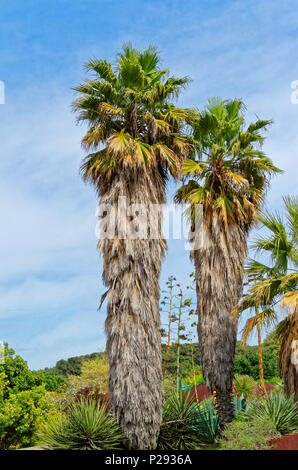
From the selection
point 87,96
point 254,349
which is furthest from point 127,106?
point 254,349

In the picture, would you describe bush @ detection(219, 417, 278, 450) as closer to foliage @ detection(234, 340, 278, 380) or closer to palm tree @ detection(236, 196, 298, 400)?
palm tree @ detection(236, 196, 298, 400)

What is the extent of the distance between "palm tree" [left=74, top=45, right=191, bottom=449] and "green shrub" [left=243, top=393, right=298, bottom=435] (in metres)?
3.64

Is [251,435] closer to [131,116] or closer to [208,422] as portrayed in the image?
[208,422]

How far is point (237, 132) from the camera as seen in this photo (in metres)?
19.8

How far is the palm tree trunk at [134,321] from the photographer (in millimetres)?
13180

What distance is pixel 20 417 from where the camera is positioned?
2178cm

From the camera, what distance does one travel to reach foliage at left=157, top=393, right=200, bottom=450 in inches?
572

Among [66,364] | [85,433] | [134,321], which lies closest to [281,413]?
[134,321]

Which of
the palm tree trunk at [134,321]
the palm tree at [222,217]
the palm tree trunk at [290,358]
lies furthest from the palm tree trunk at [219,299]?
the palm tree trunk at [134,321]

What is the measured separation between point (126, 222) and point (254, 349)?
32282 mm

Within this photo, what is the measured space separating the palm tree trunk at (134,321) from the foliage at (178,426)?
1170mm

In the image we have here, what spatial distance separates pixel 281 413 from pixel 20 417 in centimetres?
1237
